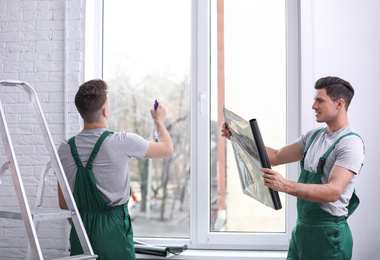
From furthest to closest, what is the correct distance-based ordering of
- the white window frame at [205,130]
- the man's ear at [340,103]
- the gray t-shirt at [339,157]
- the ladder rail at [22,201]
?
the white window frame at [205,130] < the man's ear at [340,103] < the gray t-shirt at [339,157] < the ladder rail at [22,201]

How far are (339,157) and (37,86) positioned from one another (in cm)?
220

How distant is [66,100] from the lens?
338cm

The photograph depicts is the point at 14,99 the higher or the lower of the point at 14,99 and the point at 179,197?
the higher

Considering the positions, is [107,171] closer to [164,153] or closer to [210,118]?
[164,153]

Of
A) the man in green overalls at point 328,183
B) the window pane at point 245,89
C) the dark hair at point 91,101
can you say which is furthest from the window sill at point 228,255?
the dark hair at point 91,101

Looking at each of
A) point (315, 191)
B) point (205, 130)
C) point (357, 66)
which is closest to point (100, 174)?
point (315, 191)

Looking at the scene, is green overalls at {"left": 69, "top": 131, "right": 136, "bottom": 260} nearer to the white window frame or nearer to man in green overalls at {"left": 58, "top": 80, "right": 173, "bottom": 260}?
man in green overalls at {"left": 58, "top": 80, "right": 173, "bottom": 260}

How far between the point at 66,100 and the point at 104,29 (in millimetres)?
644

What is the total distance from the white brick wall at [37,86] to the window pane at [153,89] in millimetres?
307

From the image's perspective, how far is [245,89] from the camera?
3484 mm

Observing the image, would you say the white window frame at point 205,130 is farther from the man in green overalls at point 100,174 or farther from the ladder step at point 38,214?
the ladder step at point 38,214

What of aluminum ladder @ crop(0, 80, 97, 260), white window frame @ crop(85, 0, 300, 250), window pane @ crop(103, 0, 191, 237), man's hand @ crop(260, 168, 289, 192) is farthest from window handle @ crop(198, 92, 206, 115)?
man's hand @ crop(260, 168, 289, 192)

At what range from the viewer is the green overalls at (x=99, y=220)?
2297mm

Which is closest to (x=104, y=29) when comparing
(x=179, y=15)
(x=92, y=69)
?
(x=92, y=69)
